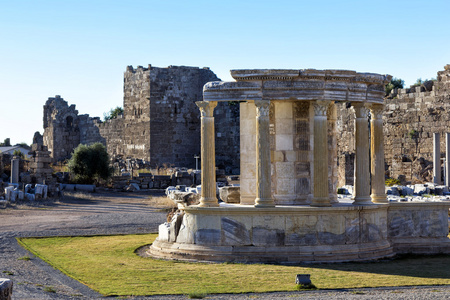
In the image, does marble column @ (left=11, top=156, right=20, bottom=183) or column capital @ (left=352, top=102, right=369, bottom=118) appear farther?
marble column @ (left=11, top=156, right=20, bottom=183)

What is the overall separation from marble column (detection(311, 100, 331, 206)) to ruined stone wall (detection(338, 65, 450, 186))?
622 inches

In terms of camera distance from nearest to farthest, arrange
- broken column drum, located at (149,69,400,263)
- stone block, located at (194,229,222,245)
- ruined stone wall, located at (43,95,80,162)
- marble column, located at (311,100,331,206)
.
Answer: broken column drum, located at (149,69,400,263) → stone block, located at (194,229,222,245) → marble column, located at (311,100,331,206) → ruined stone wall, located at (43,95,80,162)

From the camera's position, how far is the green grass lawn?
458 inches

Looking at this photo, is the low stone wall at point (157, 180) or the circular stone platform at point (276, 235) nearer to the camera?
the circular stone platform at point (276, 235)

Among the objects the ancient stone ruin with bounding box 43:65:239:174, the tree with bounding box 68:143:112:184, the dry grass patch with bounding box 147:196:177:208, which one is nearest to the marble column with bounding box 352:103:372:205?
the dry grass patch with bounding box 147:196:177:208

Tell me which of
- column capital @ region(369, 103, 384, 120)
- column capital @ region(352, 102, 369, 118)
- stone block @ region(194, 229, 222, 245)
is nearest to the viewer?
stone block @ region(194, 229, 222, 245)

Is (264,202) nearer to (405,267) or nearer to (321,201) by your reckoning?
(321,201)

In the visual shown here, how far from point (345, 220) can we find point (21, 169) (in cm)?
2786

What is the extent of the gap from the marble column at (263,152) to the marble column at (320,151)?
996 millimetres

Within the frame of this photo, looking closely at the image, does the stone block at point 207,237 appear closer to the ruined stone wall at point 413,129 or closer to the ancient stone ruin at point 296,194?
the ancient stone ruin at point 296,194

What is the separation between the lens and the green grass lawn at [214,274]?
11.6 metres

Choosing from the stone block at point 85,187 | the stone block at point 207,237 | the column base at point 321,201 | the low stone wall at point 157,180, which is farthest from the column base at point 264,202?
the stone block at point 85,187

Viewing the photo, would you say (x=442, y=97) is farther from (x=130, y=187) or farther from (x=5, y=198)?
(x=5, y=198)

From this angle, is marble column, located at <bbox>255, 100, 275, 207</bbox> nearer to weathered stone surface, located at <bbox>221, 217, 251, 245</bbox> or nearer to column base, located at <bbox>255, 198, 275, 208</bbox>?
column base, located at <bbox>255, 198, 275, 208</bbox>
